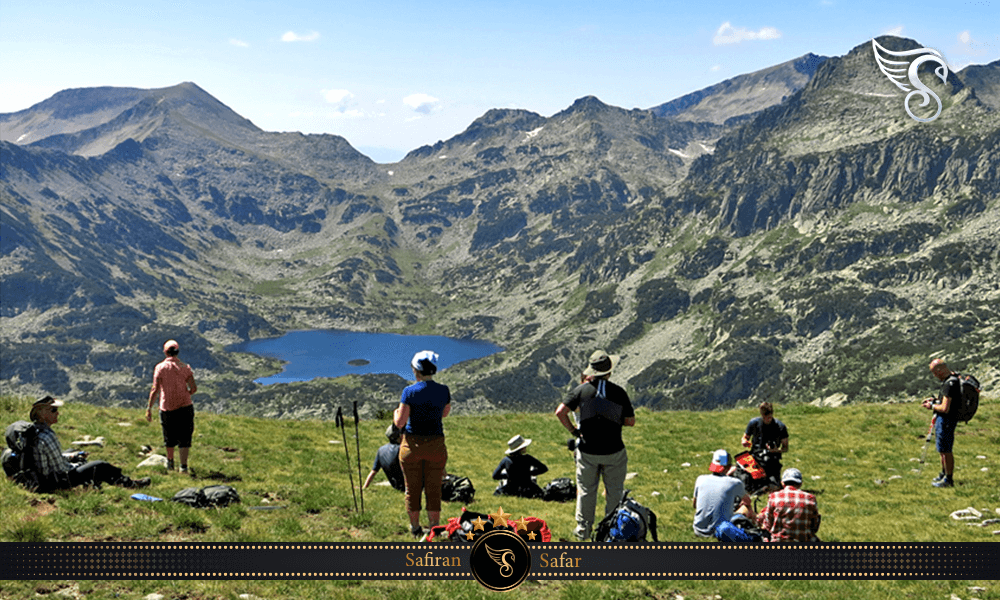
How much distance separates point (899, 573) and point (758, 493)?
34.3 ft

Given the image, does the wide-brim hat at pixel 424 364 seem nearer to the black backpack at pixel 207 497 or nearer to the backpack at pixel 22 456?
the black backpack at pixel 207 497

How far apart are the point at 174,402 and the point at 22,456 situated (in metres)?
3.98

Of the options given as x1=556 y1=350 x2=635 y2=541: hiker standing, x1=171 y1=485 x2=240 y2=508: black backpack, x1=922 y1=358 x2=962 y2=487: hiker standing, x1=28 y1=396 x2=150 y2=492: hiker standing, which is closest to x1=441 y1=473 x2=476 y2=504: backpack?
x1=556 y1=350 x2=635 y2=541: hiker standing

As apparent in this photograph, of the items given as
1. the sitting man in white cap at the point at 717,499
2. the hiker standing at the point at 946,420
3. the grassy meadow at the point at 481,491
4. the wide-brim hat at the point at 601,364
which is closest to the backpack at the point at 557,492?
the grassy meadow at the point at 481,491

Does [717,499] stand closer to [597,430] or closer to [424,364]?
[597,430]

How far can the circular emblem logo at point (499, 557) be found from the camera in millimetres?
7301

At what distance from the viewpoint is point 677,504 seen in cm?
1816

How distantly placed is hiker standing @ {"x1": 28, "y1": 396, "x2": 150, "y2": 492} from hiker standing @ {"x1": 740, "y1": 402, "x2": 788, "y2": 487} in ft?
57.6

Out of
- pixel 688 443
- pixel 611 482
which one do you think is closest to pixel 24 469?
pixel 611 482

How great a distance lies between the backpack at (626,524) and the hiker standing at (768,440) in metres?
7.07

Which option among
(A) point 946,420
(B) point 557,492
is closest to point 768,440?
(A) point 946,420

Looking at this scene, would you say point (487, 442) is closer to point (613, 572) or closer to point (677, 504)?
point (677, 504)

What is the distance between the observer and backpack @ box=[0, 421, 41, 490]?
14.0 meters

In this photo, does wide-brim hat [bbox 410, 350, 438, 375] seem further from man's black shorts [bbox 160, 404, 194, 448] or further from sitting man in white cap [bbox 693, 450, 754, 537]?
man's black shorts [bbox 160, 404, 194, 448]
